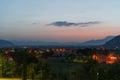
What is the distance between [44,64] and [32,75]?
244cm

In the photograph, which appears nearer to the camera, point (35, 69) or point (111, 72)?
point (111, 72)

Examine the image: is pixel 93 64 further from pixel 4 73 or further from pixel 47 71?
pixel 4 73

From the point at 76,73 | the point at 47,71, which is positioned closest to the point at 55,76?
the point at 47,71

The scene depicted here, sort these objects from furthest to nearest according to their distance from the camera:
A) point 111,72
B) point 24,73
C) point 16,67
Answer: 1. point 16,67
2. point 24,73
3. point 111,72

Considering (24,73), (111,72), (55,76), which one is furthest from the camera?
(24,73)

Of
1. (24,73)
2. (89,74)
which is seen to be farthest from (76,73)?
(24,73)

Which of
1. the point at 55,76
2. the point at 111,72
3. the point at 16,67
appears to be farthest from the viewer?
the point at 16,67

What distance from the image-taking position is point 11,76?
63.7 metres

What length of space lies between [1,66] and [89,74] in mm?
25277

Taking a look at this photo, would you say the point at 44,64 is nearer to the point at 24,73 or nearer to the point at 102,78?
the point at 24,73

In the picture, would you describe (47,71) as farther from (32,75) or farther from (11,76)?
(11,76)

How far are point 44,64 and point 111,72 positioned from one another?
13.6 m

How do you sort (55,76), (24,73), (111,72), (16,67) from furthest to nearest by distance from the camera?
(16,67) → (24,73) → (55,76) → (111,72)

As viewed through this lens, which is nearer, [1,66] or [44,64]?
[44,64]
